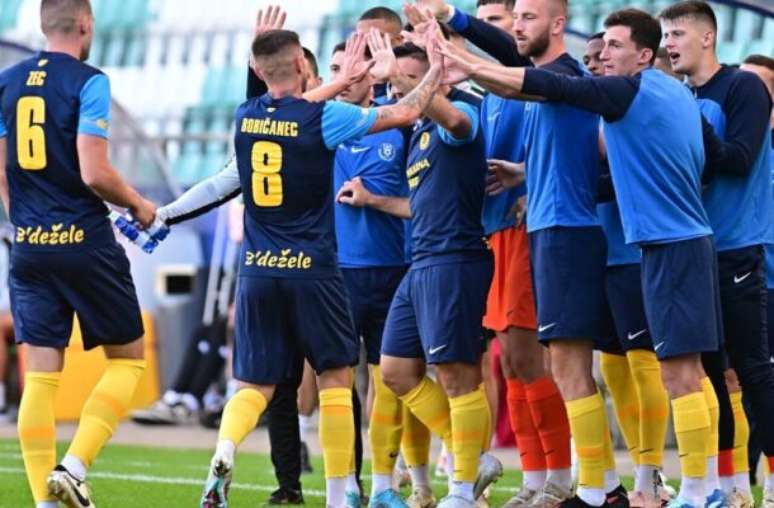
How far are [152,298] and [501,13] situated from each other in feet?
35.6

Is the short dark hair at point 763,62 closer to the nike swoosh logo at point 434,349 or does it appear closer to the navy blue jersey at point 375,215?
the navy blue jersey at point 375,215

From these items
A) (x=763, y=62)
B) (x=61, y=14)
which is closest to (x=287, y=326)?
(x=61, y=14)

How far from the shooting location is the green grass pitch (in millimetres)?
9023

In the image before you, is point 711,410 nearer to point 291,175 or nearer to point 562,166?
point 562,166

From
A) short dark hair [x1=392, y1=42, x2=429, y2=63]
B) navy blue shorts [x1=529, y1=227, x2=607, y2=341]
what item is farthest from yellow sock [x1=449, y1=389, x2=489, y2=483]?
short dark hair [x1=392, y1=42, x2=429, y2=63]

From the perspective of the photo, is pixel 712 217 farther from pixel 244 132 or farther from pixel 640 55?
pixel 244 132

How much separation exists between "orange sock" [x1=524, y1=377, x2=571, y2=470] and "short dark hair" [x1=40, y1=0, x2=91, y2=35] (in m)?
2.66

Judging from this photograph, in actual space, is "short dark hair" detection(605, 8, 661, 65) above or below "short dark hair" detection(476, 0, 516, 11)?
below

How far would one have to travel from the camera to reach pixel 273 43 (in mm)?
7559

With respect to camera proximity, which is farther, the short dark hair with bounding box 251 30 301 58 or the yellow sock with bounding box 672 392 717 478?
the short dark hair with bounding box 251 30 301 58

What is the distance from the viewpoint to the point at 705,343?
7.18m

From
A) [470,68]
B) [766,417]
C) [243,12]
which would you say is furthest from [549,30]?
[243,12]

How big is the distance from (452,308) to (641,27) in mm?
1509

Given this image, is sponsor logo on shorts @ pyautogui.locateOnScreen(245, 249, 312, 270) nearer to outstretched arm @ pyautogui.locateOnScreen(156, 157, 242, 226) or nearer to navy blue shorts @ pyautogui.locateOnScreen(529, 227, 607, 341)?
outstretched arm @ pyautogui.locateOnScreen(156, 157, 242, 226)
